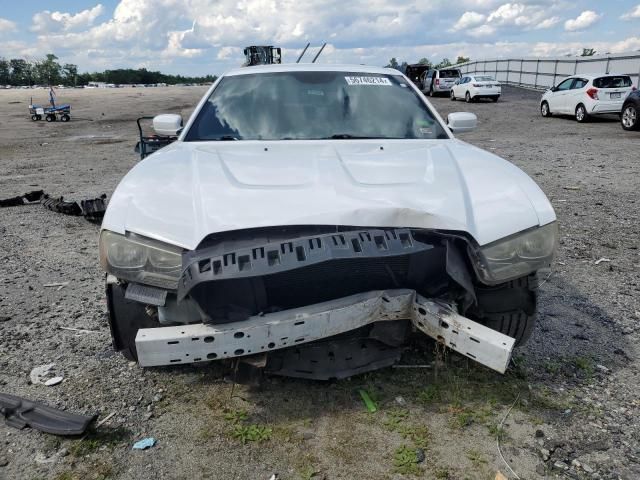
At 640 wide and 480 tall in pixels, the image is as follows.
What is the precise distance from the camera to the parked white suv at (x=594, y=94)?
16.0 m

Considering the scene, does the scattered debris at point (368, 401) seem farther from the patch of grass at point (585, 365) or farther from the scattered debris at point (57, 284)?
the scattered debris at point (57, 284)

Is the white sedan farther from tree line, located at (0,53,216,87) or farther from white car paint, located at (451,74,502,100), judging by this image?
tree line, located at (0,53,216,87)

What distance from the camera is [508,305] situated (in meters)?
2.66

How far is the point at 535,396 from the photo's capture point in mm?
2719

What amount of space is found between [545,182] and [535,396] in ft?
20.9

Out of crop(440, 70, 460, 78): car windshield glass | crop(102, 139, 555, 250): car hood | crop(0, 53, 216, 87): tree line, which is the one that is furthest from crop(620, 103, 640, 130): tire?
crop(0, 53, 216, 87): tree line

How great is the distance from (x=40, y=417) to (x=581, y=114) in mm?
18012

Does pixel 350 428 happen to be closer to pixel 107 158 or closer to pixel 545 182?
pixel 545 182

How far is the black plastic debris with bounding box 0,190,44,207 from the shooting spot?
23.4 ft

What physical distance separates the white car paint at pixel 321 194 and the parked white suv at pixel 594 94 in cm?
1552

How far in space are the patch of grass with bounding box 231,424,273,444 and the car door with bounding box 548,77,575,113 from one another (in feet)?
59.8

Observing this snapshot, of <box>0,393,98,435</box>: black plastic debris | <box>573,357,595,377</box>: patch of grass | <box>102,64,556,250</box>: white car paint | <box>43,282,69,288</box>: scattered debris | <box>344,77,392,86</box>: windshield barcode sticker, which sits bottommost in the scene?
<box>573,357,595,377</box>: patch of grass

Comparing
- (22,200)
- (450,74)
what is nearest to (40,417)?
(22,200)

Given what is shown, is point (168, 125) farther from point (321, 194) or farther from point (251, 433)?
point (251, 433)
